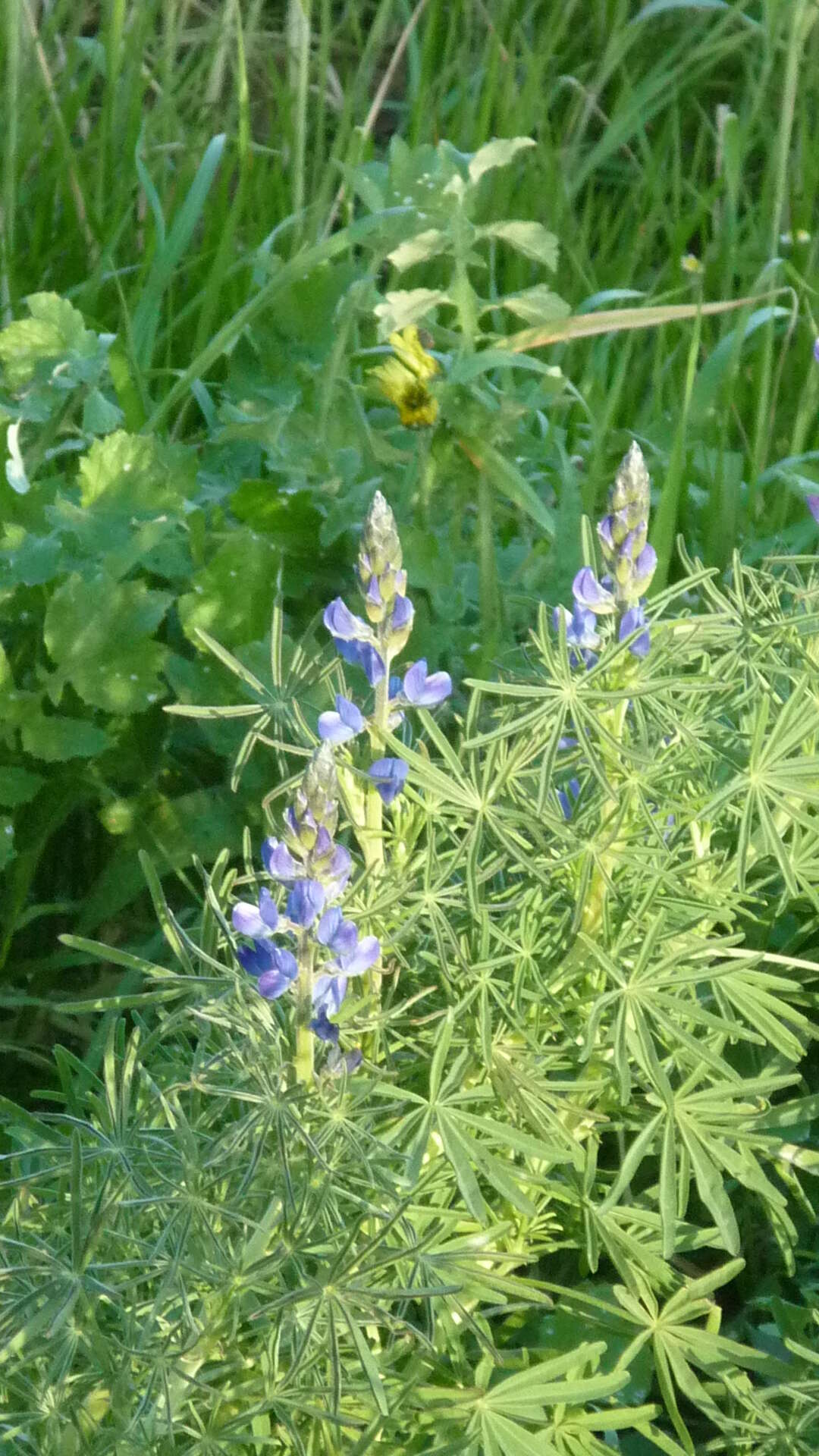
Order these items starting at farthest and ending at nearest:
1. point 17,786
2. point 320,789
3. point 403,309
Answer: point 403,309 < point 17,786 < point 320,789

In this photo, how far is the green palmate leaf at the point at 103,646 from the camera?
5.43ft

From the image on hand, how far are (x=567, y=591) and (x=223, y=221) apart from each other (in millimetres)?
1221

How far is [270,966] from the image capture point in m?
0.99

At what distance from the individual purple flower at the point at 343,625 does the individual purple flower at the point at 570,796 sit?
0.70 feet

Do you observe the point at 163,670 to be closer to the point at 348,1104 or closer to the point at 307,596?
the point at 307,596

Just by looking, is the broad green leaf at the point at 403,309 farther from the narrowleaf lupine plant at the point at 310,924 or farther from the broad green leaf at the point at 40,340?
the narrowleaf lupine plant at the point at 310,924

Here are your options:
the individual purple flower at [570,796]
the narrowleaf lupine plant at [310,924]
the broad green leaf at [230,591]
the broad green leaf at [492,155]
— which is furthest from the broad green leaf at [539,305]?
the narrowleaf lupine plant at [310,924]

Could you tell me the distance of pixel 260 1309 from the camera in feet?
3.10

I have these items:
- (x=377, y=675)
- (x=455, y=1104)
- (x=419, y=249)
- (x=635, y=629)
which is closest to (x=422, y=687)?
(x=377, y=675)

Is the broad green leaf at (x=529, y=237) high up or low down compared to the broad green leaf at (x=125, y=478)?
up

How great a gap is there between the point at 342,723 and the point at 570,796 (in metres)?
0.28

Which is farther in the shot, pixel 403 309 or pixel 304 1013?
pixel 403 309

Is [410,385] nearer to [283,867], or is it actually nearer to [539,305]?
[539,305]

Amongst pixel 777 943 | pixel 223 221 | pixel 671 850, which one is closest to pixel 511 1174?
pixel 671 850
